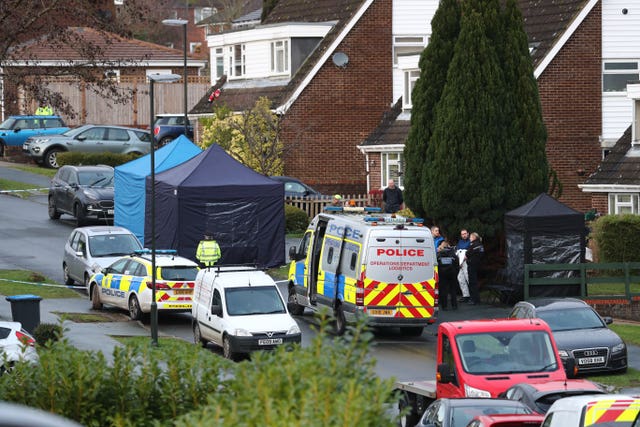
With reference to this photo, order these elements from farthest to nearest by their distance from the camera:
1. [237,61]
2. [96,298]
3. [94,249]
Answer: [237,61] < [94,249] < [96,298]

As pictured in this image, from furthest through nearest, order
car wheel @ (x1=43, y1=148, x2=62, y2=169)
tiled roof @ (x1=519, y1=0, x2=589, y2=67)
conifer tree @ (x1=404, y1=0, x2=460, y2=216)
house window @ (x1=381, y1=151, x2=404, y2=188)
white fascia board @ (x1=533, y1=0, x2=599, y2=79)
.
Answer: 1. car wheel @ (x1=43, y1=148, x2=62, y2=169)
2. house window @ (x1=381, y1=151, x2=404, y2=188)
3. tiled roof @ (x1=519, y1=0, x2=589, y2=67)
4. white fascia board @ (x1=533, y1=0, x2=599, y2=79)
5. conifer tree @ (x1=404, y1=0, x2=460, y2=216)

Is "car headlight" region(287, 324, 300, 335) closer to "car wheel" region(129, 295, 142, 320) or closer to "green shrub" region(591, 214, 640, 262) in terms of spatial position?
"car wheel" region(129, 295, 142, 320)

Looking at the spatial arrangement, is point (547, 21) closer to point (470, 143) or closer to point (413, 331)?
point (470, 143)

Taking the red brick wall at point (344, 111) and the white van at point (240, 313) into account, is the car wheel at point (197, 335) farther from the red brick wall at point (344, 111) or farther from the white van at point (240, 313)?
the red brick wall at point (344, 111)

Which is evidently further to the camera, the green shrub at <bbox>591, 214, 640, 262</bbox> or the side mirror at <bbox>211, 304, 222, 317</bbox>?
the green shrub at <bbox>591, 214, 640, 262</bbox>

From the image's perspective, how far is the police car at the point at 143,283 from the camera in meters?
29.3

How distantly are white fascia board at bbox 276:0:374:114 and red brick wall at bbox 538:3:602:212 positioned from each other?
9.64 meters

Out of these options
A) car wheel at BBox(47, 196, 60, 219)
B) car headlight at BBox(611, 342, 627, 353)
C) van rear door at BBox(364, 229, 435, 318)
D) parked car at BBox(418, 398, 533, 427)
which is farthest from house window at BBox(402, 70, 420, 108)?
parked car at BBox(418, 398, 533, 427)

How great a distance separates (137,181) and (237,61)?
58.4 feet

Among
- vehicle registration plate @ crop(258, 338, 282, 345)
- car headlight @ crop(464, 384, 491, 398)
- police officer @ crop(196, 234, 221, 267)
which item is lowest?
vehicle registration plate @ crop(258, 338, 282, 345)

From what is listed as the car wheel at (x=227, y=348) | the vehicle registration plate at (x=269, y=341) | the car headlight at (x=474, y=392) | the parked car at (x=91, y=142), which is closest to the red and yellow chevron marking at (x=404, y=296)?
the vehicle registration plate at (x=269, y=341)

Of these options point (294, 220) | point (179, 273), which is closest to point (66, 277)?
point (179, 273)

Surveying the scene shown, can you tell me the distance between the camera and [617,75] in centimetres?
4391

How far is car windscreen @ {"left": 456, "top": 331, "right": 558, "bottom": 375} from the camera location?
62.2 feet
